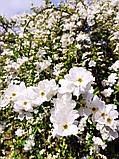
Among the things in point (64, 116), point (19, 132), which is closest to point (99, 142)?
point (64, 116)

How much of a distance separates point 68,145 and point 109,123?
0.40 metres

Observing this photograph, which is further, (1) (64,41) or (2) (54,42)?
(2) (54,42)

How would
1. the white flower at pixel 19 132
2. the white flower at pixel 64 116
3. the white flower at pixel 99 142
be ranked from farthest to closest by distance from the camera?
1. the white flower at pixel 19 132
2. the white flower at pixel 99 142
3. the white flower at pixel 64 116

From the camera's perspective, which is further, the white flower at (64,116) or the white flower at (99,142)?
the white flower at (99,142)

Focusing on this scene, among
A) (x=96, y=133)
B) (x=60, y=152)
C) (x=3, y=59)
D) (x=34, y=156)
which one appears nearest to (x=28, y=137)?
(x=34, y=156)

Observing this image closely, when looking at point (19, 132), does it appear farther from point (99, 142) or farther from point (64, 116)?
point (64, 116)

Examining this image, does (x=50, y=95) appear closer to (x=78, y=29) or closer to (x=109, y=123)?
(x=109, y=123)

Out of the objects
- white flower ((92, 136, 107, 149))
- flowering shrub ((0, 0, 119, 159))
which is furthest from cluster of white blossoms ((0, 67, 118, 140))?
white flower ((92, 136, 107, 149))

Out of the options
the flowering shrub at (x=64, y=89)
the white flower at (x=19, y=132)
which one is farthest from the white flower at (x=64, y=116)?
the white flower at (x=19, y=132)

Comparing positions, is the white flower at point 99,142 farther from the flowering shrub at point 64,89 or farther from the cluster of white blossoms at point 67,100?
the cluster of white blossoms at point 67,100

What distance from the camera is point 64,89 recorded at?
1153 millimetres

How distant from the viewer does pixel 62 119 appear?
3.89 ft

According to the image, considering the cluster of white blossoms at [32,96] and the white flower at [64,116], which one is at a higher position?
the cluster of white blossoms at [32,96]

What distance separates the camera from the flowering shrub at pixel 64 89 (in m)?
1.20
